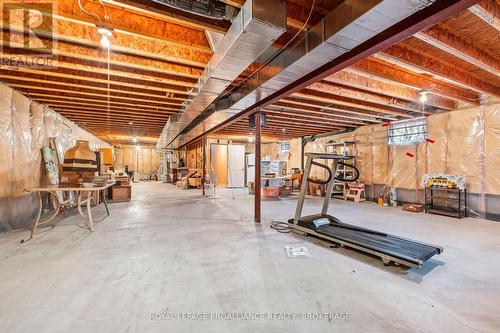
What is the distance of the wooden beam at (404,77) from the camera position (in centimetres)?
326

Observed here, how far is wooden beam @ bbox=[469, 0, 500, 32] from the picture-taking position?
79.9 inches

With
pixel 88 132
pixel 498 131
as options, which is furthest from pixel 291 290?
pixel 88 132

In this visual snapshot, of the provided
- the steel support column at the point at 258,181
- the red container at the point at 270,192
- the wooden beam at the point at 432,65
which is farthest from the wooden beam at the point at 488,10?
the red container at the point at 270,192

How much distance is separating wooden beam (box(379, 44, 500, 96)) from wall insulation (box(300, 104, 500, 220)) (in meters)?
1.28

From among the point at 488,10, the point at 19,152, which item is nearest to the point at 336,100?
the point at 488,10

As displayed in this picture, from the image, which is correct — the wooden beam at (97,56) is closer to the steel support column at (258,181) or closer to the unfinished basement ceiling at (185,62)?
the unfinished basement ceiling at (185,62)

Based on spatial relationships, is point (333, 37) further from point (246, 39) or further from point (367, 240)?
point (367, 240)

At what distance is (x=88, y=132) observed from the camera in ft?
29.9

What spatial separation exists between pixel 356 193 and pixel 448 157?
2607mm

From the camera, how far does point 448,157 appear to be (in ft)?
17.8

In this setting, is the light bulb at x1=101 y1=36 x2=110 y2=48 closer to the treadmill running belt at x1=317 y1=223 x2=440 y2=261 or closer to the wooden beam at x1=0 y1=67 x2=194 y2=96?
the wooden beam at x1=0 y1=67 x2=194 y2=96

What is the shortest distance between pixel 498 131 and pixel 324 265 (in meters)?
5.26

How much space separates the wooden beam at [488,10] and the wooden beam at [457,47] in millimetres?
356

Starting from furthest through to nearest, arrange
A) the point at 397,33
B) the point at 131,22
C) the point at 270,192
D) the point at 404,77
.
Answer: the point at 270,192
the point at 404,77
the point at 131,22
the point at 397,33
